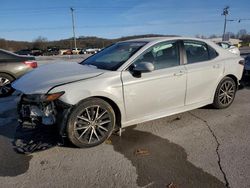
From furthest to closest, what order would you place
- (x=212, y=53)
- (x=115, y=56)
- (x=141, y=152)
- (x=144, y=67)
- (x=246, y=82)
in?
(x=246, y=82) → (x=212, y=53) → (x=115, y=56) → (x=144, y=67) → (x=141, y=152)

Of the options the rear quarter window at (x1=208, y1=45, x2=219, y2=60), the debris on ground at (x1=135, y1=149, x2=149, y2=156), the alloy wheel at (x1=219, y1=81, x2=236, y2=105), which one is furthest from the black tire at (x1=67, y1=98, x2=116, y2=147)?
the alloy wheel at (x1=219, y1=81, x2=236, y2=105)

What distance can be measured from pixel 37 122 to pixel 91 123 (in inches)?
29.7

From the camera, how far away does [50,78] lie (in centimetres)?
382

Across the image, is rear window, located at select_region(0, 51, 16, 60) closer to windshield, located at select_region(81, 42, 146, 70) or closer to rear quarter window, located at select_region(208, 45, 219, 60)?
windshield, located at select_region(81, 42, 146, 70)

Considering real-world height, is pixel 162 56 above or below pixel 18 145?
above

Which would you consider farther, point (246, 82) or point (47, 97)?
point (246, 82)

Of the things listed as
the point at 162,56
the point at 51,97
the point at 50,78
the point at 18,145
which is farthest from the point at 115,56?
the point at 18,145

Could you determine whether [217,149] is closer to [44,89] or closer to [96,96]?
[96,96]

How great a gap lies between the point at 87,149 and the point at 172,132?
1.45m

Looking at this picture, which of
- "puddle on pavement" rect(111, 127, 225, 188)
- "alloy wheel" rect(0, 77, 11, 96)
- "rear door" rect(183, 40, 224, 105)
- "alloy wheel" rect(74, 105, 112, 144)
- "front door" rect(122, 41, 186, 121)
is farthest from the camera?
"alloy wheel" rect(0, 77, 11, 96)

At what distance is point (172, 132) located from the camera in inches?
171

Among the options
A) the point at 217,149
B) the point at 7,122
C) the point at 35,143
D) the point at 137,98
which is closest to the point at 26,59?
the point at 7,122

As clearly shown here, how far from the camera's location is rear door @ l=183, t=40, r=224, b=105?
4.66 meters

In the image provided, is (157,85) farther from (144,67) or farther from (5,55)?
(5,55)
